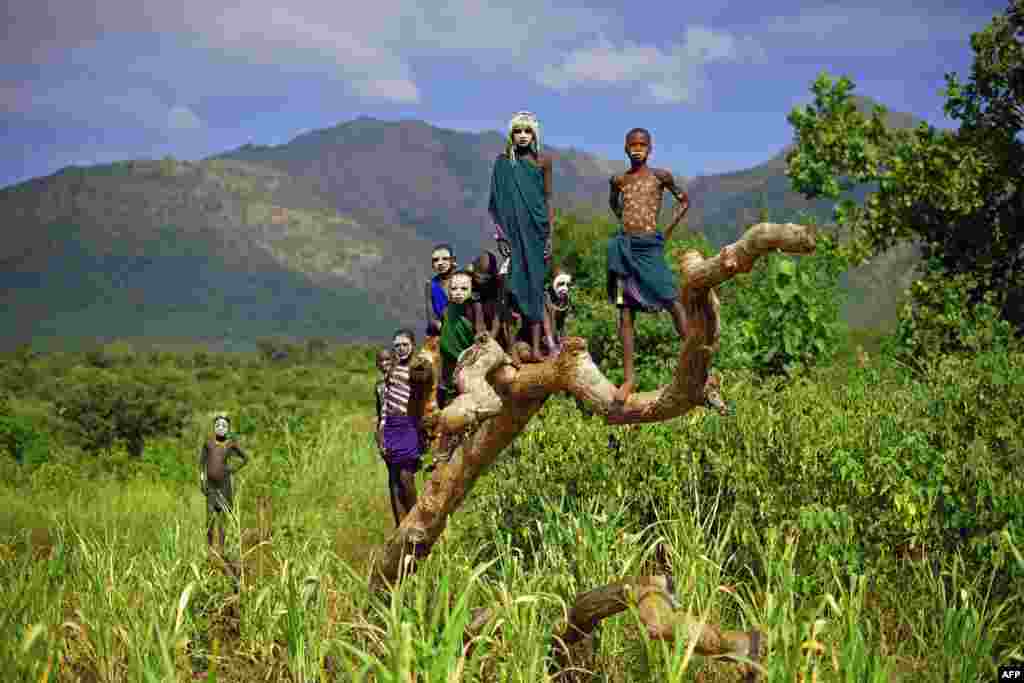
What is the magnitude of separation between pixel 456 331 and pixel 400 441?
225 cm

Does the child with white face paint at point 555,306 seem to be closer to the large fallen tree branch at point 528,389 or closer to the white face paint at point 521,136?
the large fallen tree branch at point 528,389

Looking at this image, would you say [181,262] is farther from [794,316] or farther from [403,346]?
[403,346]

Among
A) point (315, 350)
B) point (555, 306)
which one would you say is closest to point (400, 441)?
point (555, 306)

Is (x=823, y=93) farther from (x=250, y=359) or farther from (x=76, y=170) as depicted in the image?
(x=76, y=170)

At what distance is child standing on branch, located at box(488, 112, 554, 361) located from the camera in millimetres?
5152

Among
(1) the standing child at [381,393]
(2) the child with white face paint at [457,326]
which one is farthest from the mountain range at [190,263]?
(2) the child with white face paint at [457,326]

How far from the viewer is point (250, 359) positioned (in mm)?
44438

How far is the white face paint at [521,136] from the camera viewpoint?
5312 mm

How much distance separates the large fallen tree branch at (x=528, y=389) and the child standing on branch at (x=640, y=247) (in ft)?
1.03

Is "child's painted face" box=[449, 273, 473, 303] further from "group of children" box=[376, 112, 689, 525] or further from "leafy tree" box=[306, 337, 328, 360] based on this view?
"leafy tree" box=[306, 337, 328, 360]

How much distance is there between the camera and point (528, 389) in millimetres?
5000

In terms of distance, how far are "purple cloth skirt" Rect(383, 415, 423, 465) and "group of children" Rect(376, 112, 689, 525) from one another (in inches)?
73.9

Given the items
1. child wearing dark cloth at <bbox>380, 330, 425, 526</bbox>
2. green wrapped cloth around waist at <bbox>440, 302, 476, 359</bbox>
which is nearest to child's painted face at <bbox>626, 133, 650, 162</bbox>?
green wrapped cloth around waist at <bbox>440, 302, 476, 359</bbox>

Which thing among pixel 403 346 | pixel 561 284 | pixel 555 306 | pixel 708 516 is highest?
pixel 561 284
